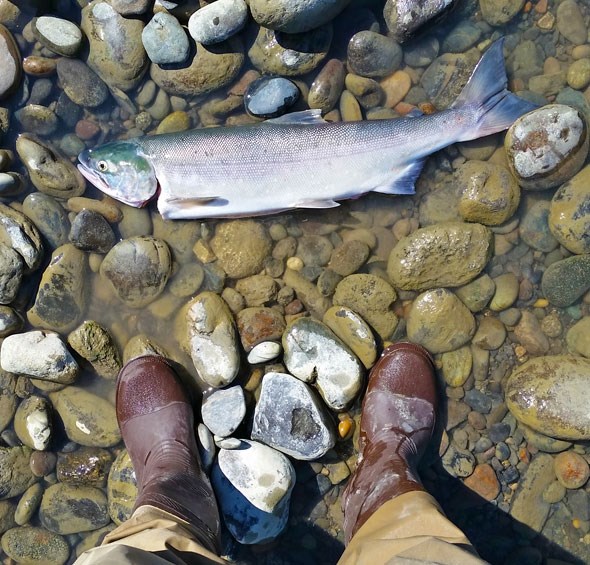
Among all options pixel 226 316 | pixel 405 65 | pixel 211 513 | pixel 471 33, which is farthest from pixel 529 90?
pixel 211 513

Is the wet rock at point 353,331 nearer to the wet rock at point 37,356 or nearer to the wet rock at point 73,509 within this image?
the wet rock at point 37,356

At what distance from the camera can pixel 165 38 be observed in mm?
4273

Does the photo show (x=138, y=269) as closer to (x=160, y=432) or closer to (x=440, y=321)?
(x=160, y=432)

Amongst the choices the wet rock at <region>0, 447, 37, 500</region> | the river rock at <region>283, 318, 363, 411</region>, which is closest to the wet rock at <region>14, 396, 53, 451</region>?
the wet rock at <region>0, 447, 37, 500</region>

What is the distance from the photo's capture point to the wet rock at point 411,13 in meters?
4.25

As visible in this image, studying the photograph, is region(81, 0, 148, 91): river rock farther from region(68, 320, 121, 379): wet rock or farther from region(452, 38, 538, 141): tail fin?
region(452, 38, 538, 141): tail fin

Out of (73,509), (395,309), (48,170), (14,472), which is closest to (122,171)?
(48,170)

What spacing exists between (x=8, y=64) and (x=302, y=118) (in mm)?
2443

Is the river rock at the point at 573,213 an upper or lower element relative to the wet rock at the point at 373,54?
lower

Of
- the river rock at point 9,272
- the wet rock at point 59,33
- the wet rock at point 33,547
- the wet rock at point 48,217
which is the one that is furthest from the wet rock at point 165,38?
the wet rock at point 33,547

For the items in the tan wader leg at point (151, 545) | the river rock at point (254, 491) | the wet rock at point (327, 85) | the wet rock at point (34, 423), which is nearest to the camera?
the tan wader leg at point (151, 545)

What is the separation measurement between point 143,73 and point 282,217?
1659mm

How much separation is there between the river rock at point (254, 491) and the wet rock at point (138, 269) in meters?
1.47

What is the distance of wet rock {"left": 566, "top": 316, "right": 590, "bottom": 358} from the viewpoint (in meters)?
4.28
